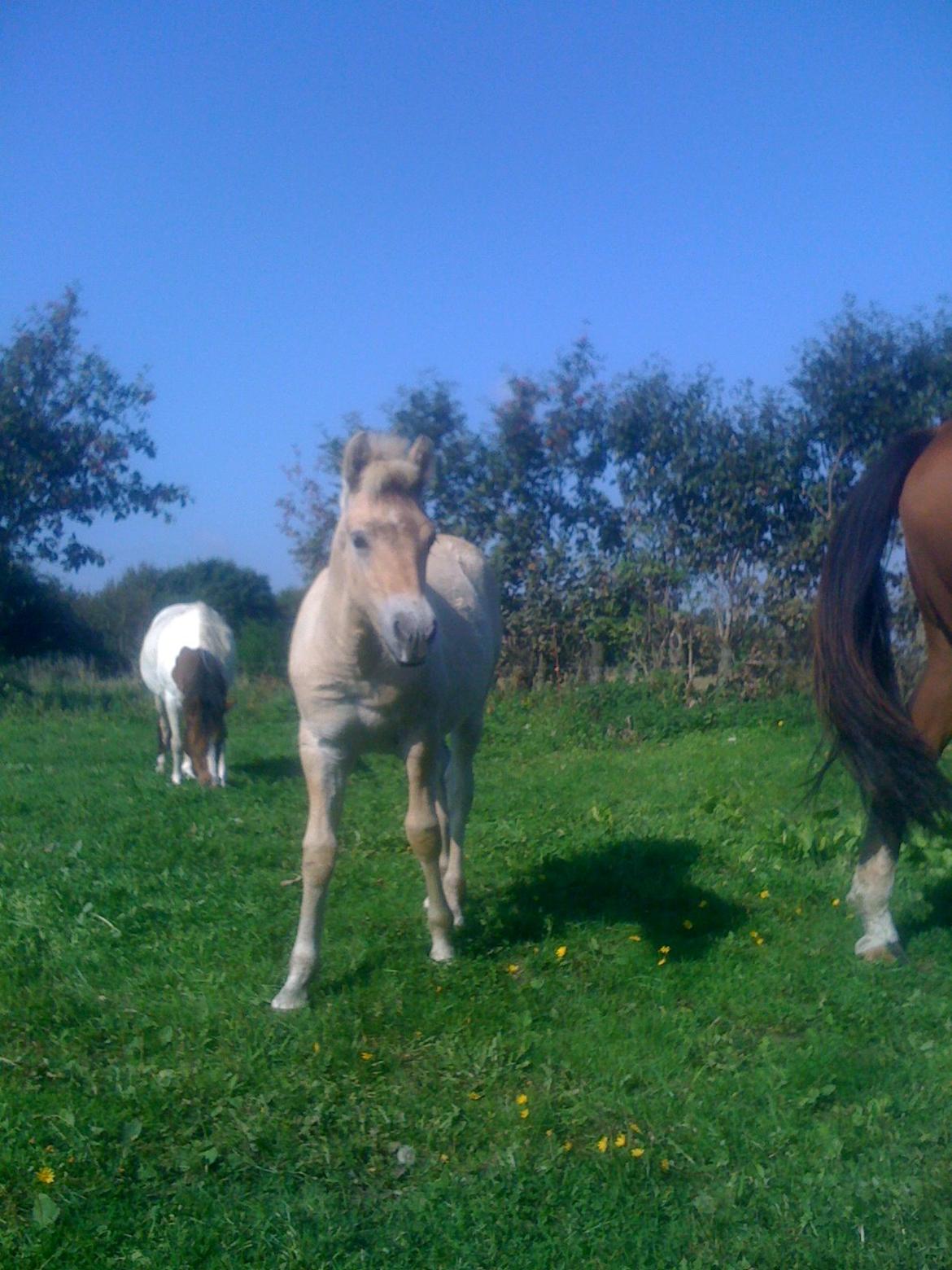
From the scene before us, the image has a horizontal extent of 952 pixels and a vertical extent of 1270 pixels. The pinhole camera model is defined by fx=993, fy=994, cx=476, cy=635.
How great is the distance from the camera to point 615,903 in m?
4.64

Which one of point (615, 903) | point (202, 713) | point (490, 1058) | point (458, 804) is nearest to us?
point (490, 1058)

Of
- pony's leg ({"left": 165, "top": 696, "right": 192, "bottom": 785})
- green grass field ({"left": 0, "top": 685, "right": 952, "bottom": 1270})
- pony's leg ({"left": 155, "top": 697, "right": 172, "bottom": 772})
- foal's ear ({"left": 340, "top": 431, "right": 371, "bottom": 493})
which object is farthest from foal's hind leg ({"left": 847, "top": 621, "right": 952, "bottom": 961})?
pony's leg ({"left": 155, "top": 697, "right": 172, "bottom": 772})

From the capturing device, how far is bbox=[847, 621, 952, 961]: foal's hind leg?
12.7 feet

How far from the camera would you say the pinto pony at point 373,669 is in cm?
327

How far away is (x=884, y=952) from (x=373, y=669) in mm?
2307

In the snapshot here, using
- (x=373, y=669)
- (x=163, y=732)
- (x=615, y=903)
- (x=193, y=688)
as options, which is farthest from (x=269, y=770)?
(x=373, y=669)

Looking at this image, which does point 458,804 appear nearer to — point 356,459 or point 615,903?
point 615,903

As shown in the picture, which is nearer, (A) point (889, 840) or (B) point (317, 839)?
(B) point (317, 839)

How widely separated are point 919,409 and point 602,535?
150 inches

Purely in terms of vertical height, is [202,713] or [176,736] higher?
[202,713]

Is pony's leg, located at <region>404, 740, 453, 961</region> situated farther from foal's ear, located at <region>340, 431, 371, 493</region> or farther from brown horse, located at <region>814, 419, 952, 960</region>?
brown horse, located at <region>814, 419, 952, 960</region>

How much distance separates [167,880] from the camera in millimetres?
5035

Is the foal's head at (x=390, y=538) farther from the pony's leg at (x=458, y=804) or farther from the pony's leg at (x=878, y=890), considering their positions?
the pony's leg at (x=878, y=890)

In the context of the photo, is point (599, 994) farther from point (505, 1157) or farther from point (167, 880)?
point (167, 880)
